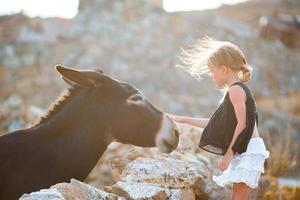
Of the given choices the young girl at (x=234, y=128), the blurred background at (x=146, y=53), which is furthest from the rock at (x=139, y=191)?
the blurred background at (x=146, y=53)

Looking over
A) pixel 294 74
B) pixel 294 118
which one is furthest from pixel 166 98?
pixel 294 74

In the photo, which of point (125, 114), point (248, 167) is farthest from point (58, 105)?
point (248, 167)

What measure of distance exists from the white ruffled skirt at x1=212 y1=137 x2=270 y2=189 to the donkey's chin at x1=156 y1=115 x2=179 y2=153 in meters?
0.69

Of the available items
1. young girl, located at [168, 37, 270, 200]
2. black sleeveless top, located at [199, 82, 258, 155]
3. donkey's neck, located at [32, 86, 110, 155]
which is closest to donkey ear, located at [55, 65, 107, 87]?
donkey's neck, located at [32, 86, 110, 155]

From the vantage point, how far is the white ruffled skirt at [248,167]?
433cm

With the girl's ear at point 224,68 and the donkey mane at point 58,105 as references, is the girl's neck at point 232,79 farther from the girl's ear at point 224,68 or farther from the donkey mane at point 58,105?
the donkey mane at point 58,105

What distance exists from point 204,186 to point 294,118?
10.5m

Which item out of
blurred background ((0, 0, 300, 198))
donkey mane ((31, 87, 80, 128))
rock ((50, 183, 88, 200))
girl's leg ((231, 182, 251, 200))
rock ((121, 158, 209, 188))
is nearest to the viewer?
rock ((50, 183, 88, 200))

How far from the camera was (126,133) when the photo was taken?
5.15 meters

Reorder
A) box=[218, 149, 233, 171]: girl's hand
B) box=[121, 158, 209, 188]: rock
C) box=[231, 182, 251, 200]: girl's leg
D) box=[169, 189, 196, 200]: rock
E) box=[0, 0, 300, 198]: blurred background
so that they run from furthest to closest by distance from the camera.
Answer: box=[0, 0, 300, 198]: blurred background < box=[121, 158, 209, 188]: rock < box=[169, 189, 196, 200]: rock < box=[231, 182, 251, 200]: girl's leg < box=[218, 149, 233, 171]: girl's hand

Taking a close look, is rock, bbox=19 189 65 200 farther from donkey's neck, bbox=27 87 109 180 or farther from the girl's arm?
the girl's arm

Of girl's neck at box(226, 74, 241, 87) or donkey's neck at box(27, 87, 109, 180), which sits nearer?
girl's neck at box(226, 74, 241, 87)

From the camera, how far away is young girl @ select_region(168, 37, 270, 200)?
4.33 m

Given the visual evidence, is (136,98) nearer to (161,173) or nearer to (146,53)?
(161,173)
